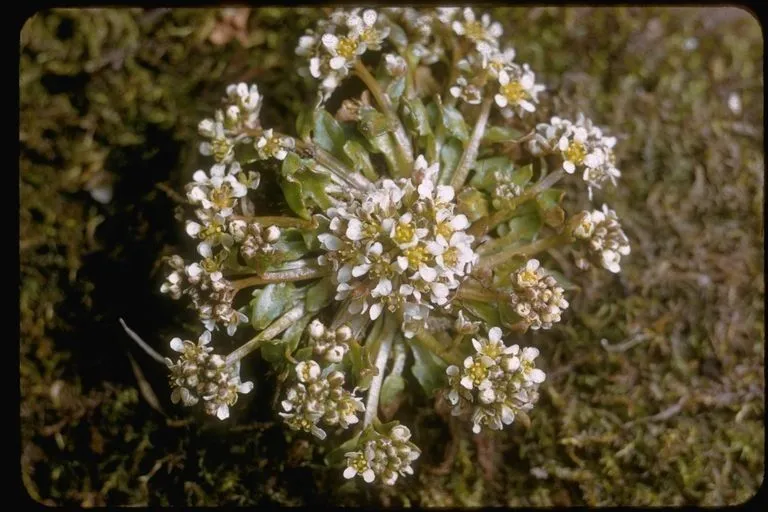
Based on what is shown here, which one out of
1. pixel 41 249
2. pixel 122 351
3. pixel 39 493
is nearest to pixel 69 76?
pixel 41 249

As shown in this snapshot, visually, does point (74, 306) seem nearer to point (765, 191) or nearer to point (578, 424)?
point (578, 424)

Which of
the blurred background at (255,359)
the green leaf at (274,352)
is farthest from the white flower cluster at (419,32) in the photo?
the green leaf at (274,352)

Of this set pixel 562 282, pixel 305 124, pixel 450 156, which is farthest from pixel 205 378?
pixel 562 282

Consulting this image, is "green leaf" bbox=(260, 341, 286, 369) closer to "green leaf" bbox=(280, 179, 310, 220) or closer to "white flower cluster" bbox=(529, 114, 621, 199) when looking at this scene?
"green leaf" bbox=(280, 179, 310, 220)

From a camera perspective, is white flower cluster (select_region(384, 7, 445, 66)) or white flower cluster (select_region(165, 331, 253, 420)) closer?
white flower cluster (select_region(165, 331, 253, 420))

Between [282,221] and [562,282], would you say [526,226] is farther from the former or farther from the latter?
[282,221]

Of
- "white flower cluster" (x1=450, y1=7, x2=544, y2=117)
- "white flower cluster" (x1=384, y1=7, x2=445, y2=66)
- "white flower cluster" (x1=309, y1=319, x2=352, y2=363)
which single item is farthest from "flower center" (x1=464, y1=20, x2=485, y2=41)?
"white flower cluster" (x1=309, y1=319, x2=352, y2=363)
